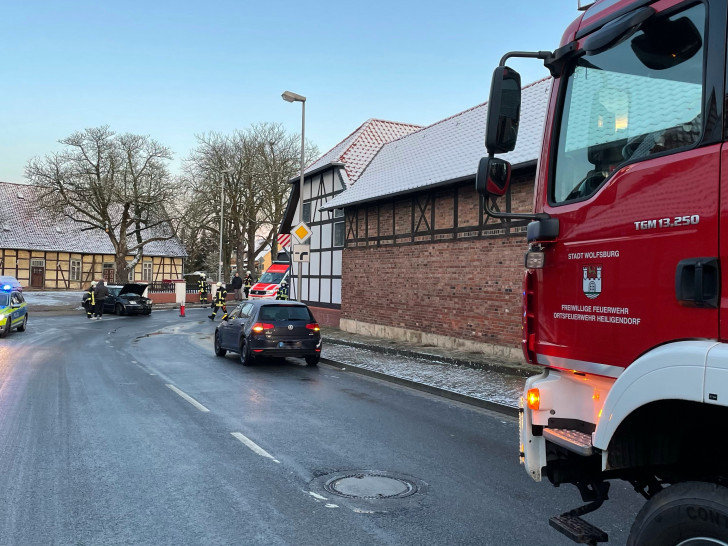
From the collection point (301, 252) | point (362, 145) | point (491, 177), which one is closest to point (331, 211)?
point (362, 145)

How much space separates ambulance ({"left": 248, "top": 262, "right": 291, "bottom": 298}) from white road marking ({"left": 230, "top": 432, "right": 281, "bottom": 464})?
83.3 ft

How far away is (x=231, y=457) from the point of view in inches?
260

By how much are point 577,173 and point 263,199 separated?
48.2 meters

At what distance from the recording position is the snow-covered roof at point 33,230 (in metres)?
52.3

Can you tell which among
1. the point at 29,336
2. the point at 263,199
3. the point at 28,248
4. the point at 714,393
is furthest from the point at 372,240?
the point at 28,248

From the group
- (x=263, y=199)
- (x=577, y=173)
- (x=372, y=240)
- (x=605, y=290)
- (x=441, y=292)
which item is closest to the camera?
(x=605, y=290)

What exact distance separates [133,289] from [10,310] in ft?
47.1

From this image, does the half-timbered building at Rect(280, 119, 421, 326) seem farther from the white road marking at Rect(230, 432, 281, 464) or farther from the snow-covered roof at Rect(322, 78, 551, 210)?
the white road marking at Rect(230, 432, 281, 464)

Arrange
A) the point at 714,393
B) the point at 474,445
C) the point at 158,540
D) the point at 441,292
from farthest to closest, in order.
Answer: the point at 441,292
the point at 474,445
the point at 158,540
the point at 714,393

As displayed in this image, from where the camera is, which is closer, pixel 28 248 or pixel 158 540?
pixel 158 540

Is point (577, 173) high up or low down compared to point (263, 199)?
down

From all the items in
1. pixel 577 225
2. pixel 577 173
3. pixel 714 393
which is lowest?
pixel 714 393

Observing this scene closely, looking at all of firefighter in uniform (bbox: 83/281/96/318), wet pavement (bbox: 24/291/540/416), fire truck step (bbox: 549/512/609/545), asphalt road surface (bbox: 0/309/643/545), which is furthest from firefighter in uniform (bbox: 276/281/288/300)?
fire truck step (bbox: 549/512/609/545)

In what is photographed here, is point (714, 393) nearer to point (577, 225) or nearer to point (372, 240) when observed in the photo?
point (577, 225)
